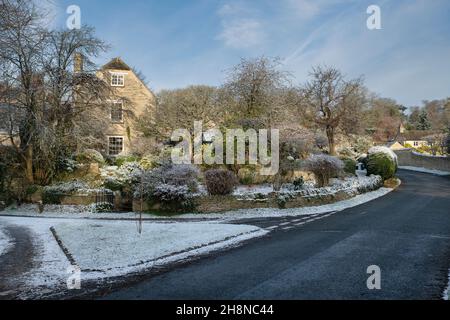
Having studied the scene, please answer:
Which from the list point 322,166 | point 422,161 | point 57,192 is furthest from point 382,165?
point 422,161

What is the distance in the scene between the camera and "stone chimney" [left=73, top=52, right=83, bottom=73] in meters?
24.8

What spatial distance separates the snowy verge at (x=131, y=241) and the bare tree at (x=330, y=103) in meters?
26.3

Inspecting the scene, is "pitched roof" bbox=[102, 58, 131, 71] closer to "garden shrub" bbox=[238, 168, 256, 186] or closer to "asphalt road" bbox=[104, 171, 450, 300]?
"garden shrub" bbox=[238, 168, 256, 186]

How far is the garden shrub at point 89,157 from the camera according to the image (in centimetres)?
2636

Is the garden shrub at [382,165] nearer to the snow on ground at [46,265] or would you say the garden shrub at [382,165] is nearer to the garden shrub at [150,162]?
the garden shrub at [150,162]

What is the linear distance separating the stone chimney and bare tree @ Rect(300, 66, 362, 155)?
70.3 feet

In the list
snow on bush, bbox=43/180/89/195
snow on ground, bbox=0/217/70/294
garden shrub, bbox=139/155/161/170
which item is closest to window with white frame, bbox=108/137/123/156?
garden shrub, bbox=139/155/161/170

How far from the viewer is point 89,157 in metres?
26.7

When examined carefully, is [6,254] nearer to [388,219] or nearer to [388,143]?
[388,219]

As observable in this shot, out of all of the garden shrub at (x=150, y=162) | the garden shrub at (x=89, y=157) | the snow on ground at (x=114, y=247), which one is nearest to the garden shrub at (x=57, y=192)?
the garden shrub at (x=150, y=162)

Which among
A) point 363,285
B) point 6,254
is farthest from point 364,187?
point 6,254

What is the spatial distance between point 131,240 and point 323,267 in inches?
223

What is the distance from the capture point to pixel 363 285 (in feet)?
20.6
